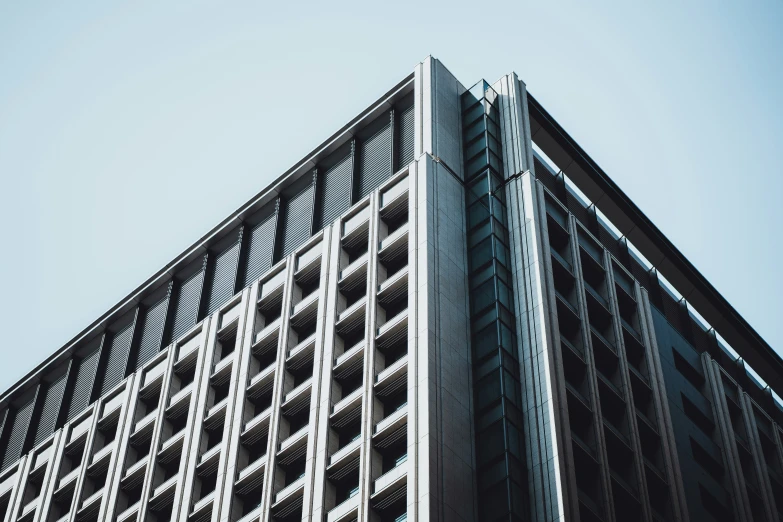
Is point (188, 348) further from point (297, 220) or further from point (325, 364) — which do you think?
point (325, 364)

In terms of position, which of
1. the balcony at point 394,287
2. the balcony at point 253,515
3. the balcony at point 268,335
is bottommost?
the balcony at point 253,515

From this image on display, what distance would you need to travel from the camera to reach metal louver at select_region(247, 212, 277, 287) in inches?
2886

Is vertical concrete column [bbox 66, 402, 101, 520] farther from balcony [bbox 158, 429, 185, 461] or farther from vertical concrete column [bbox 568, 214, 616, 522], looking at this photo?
vertical concrete column [bbox 568, 214, 616, 522]

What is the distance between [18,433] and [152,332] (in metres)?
15.2

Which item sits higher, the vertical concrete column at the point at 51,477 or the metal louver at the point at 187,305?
the metal louver at the point at 187,305

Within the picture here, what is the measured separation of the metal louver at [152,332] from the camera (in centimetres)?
7825

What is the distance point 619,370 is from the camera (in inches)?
2469

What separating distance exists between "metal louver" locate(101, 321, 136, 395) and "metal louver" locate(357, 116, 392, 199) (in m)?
22.4

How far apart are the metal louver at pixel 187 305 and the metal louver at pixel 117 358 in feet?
15.1

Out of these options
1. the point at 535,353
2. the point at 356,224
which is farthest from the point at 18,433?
the point at 535,353

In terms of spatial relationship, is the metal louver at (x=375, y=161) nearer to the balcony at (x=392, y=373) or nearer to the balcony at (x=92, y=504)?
the balcony at (x=392, y=373)

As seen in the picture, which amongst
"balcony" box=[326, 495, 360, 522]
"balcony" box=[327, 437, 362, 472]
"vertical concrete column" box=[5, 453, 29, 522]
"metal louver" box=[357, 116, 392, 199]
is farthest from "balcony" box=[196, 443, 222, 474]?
"vertical concrete column" box=[5, 453, 29, 522]

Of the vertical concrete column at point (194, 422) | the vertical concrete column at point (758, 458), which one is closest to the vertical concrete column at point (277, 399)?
the vertical concrete column at point (194, 422)

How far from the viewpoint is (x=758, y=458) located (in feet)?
241
